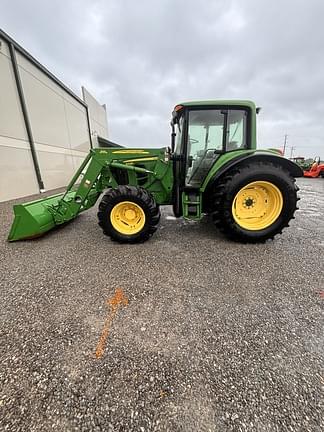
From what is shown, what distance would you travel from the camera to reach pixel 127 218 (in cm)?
326

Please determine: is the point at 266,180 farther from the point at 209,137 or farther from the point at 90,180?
the point at 90,180

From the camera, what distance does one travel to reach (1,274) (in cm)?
239

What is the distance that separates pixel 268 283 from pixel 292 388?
1121 mm

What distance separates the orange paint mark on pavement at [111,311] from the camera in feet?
4.75

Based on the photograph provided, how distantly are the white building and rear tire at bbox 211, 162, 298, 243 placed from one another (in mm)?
7122

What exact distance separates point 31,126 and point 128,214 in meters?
7.24

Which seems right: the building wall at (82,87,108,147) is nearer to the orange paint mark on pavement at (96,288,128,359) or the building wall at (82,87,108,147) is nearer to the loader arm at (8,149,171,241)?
the loader arm at (8,149,171,241)

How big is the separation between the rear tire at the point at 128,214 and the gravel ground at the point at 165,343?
449 mm

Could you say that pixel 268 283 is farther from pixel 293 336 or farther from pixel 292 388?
pixel 292 388

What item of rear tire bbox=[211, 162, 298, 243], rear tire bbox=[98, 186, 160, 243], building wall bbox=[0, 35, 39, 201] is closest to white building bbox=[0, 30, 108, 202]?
building wall bbox=[0, 35, 39, 201]

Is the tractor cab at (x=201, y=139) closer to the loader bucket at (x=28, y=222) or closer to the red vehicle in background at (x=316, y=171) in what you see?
the loader bucket at (x=28, y=222)

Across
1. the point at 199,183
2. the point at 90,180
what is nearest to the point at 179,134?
the point at 199,183

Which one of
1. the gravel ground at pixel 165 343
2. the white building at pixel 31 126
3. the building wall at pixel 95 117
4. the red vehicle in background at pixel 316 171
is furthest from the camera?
the red vehicle in background at pixel 316 171

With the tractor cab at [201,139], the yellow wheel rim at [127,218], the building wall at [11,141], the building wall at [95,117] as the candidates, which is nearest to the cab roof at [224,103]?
the tractor cab at [201,139]
